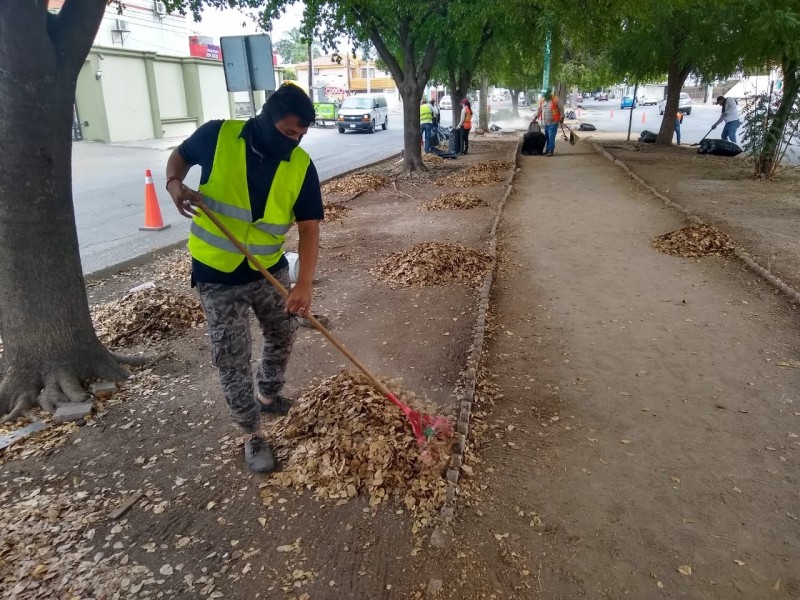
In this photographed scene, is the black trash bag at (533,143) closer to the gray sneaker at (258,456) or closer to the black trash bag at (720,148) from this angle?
the black trash bag at (720,148)

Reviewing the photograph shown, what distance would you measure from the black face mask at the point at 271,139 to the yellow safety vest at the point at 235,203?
6 centimetres

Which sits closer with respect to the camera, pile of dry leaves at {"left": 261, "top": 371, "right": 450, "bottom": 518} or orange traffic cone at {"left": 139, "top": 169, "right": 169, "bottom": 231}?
pile of dry leaves at {"left": 261, "top": 371, "right": 450, "bottom": 518}

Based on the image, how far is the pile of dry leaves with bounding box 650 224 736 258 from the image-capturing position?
7.06 metres

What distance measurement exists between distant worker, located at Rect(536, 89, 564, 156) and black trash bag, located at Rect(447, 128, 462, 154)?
2.82m

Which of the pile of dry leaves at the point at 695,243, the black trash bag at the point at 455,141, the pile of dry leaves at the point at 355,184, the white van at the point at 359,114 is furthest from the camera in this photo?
the white van at the point at 359,114

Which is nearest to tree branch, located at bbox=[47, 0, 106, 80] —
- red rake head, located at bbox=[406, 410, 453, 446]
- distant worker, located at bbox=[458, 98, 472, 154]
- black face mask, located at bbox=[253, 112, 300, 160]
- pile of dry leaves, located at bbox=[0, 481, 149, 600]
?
black face mask, located at bbox=[253, 112, 300, 160]

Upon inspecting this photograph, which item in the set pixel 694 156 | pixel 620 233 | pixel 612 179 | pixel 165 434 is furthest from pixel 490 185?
pixel 165 434

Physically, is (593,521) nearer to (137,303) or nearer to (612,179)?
(137,303)

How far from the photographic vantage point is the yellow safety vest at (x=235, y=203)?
2.85m

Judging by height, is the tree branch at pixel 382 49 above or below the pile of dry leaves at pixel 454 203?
above

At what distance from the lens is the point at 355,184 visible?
12898 mm

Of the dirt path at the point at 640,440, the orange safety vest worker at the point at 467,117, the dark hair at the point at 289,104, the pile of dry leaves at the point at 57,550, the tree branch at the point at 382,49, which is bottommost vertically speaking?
the dirt path at the point at 640,440

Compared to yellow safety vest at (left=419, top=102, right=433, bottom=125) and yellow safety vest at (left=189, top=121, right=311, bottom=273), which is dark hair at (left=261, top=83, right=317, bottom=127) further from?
yellow safety vest at (left=419, top=102, right=433, bottom=125)

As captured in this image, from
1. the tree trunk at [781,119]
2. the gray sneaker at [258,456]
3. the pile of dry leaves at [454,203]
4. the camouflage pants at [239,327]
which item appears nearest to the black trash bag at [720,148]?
the tree trunk at [781,119]
